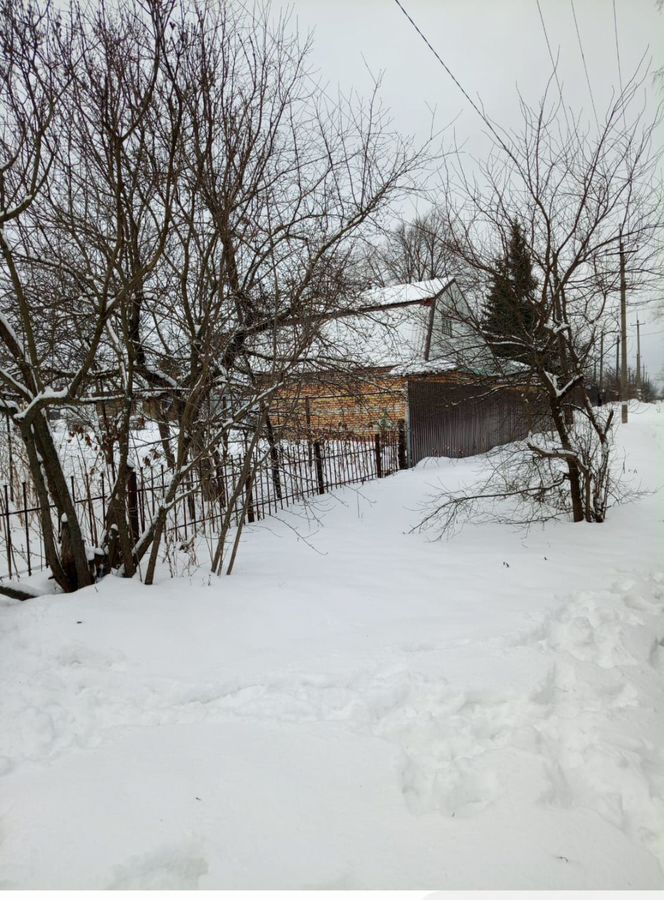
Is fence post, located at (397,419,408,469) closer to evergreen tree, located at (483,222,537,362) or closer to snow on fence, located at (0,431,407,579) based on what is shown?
snow on fence, located at (0,431,407,579)

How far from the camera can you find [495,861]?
1622 millimetres

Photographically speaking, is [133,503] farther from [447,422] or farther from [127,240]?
[447,422]

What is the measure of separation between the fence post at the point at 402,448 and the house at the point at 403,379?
54mm

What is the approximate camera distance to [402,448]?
11914 millimetres

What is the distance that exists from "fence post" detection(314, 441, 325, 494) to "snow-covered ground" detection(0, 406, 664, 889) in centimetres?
415

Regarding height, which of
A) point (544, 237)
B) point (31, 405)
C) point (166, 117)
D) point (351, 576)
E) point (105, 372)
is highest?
point (166, 117)

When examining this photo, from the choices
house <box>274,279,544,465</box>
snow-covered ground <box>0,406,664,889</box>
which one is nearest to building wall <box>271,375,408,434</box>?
house <box>274,279,544,465</box>

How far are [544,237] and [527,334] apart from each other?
1029 mm

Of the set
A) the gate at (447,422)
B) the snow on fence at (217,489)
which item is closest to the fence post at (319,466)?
the snow on fence at (217,489)

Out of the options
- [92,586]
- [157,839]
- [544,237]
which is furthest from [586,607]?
[544,237]

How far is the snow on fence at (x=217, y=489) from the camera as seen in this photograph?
15.3 feet

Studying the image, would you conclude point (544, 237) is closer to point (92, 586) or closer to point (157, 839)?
point (92, 586)

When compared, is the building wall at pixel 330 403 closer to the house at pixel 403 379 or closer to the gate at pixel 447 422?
the house at pixel 403 379

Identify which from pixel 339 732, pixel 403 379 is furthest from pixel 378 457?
pixel 339 732
